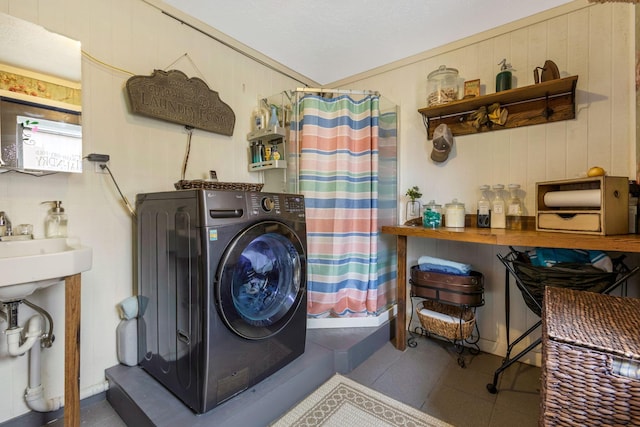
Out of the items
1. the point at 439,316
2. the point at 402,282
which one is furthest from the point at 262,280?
the point at 439,316

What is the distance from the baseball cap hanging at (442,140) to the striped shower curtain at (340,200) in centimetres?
47

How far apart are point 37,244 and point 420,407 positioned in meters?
2.10

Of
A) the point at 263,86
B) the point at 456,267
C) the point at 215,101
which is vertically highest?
the point at 263,86

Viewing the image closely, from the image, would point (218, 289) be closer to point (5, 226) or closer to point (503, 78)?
point (5, 226)

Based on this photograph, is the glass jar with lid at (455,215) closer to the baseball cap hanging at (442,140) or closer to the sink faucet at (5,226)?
the baseball cap hanging at (442,140)

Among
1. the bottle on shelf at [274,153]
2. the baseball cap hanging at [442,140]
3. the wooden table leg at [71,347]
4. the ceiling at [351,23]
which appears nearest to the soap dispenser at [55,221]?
the wooden table leg at [71,347]

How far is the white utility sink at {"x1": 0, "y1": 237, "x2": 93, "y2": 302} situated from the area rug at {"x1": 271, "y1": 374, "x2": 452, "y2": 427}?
117 cm

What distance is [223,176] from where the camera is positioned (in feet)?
7.33

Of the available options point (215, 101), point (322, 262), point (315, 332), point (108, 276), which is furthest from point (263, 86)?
point (315, 332)

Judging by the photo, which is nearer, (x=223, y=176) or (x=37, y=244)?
(x=37, y=244)

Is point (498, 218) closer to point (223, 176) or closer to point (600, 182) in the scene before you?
point (600, 182)

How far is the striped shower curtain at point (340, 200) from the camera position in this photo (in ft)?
6.97

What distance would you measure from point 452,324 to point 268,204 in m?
1.49

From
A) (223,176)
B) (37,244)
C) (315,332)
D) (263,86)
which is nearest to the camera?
(37,244)
